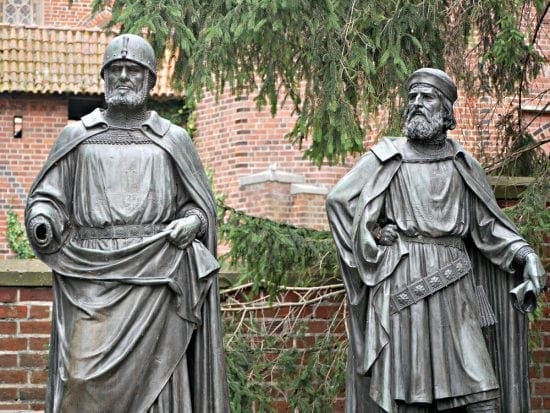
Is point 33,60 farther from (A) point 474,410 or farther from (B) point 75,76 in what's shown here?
(A) point 474,410

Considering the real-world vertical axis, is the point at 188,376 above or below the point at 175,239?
below

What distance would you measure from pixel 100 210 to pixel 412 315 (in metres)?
1.73

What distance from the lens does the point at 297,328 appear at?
12852 mm

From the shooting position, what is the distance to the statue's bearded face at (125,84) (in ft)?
28.4

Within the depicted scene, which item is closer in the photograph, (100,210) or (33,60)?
(100,210)

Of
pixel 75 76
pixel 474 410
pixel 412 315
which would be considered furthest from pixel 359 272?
pixel 75 76

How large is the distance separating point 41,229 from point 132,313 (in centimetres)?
63

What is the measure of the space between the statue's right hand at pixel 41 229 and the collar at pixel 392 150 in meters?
1.86

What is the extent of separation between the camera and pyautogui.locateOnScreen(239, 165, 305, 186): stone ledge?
899 inches

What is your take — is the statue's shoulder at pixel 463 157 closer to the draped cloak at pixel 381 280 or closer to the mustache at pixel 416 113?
the draped cloak at pixel 381 280

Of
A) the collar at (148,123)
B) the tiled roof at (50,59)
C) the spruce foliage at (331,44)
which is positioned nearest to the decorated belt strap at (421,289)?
the collar at (148,123)

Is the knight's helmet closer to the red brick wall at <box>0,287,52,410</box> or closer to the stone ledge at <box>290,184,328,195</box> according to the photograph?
the red brick wall at <box>0,287,52,410</box>

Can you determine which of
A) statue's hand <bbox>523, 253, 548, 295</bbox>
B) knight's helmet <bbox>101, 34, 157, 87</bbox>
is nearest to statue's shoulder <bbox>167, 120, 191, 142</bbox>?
knight's helmet <bbox>101, 34, 157, 87</bbox>

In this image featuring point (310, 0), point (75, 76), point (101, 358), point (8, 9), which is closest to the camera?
point (101, 358)
